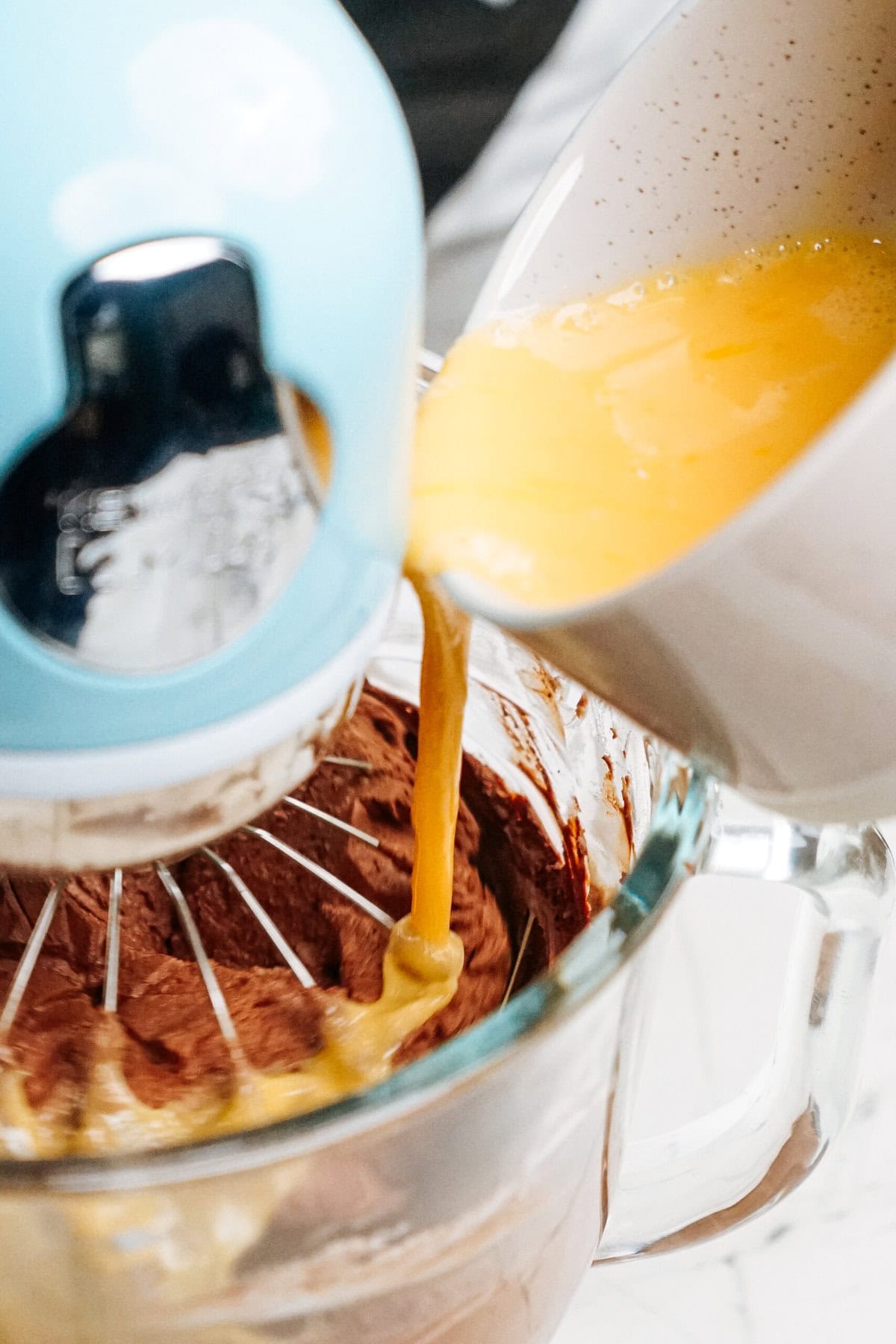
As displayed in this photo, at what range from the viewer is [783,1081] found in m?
0.35

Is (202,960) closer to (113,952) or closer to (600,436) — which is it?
(113,952)

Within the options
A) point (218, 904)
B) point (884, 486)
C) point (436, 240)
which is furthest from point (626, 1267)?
point (436, 240)

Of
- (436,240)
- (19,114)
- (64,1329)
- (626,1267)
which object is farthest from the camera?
(436,240)

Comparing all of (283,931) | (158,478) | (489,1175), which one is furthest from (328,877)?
(158,478)

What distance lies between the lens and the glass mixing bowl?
255 mm

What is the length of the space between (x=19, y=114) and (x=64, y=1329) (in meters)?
0.25

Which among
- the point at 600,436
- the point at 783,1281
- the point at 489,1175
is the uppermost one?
the point at 600,436

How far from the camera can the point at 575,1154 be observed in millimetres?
323

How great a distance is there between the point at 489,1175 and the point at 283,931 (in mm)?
141

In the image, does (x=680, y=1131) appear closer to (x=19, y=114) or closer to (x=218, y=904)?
(x=218, y=904)

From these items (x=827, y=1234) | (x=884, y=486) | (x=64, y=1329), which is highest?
(x=884, y=486)

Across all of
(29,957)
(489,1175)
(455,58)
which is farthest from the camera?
(455,58)

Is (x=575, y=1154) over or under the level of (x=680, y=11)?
under

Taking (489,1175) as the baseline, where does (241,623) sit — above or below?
above
